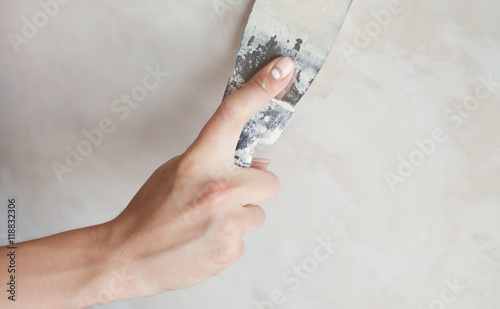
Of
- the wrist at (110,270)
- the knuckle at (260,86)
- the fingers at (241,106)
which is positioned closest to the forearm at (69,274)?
the wrist at (110,270)

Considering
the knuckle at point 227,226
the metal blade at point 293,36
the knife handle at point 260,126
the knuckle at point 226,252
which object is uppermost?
the metal blade at point 293,36

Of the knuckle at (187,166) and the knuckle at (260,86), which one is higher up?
the knuckle at (260,86)

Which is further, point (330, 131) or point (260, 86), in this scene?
point (330, 131)

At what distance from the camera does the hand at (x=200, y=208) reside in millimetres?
755

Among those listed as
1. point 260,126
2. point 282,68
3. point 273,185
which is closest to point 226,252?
point 273,185

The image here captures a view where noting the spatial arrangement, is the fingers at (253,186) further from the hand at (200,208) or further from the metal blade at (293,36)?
the metal blade at (293,36)

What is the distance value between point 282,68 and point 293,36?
75 millimetres

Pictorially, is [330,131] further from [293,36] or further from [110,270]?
[110,270]

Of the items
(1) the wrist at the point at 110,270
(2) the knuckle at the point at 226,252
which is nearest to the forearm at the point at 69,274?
(1) the wrist at the point at 110,270

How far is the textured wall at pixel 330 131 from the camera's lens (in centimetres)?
84

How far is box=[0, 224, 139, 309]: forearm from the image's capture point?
2.64ft

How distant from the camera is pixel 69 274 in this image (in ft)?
2.68

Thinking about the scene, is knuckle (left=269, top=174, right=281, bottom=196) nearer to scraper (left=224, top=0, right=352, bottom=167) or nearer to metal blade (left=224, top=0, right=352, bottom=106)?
scraper (left=224, top=0, right=352, bottom=167)

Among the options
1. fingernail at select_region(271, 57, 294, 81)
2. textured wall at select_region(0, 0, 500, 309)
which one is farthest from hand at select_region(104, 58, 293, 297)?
textured wall at select_region(0, 0, 500, 309)
